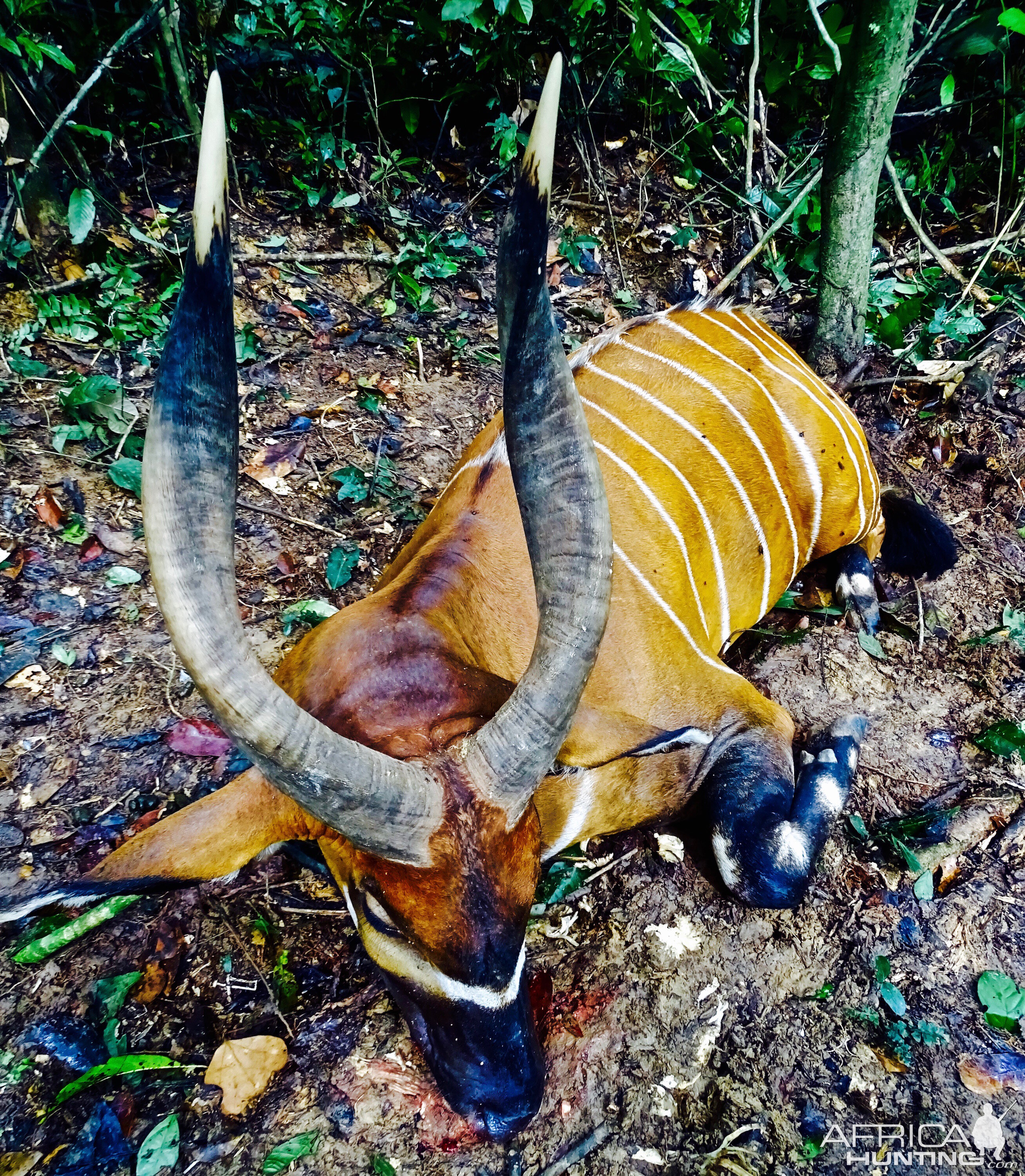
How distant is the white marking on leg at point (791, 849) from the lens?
2.45 meters

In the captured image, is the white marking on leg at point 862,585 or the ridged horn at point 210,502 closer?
the ridged horn at point 210,502

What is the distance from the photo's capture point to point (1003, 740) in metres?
2.94

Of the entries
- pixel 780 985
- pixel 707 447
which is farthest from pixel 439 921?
pixel 707 447

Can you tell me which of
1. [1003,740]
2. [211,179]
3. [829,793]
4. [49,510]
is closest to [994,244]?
[1003,740]

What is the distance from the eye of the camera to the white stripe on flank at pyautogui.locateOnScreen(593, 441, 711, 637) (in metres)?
2.96

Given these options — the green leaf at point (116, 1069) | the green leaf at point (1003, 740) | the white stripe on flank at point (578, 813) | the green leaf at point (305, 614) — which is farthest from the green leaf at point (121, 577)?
the green leaf at point (1003, 740)

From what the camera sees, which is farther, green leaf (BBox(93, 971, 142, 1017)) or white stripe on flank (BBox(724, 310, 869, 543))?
white stripe on flank (BBox(724, 310, 869, 543))

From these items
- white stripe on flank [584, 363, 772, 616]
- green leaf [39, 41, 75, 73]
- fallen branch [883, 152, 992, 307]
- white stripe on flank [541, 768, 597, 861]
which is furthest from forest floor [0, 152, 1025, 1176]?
fallen branch [883, 152, 992, 307]

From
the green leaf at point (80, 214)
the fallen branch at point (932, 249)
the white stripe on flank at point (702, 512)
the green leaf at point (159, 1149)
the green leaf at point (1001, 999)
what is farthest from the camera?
the fallen branch at point (932, 249)

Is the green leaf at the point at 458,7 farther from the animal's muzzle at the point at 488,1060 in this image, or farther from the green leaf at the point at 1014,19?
the animal's muzzle at the point at 488,1060

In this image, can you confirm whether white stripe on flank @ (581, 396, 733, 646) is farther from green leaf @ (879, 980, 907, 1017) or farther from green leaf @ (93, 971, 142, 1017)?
green leaf @ (93, 971, 142, 1017)

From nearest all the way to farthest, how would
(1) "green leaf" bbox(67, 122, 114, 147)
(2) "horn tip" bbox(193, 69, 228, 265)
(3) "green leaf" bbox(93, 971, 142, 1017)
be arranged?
(2) "horn tip" bbox(193, 69, 228, 265), (3) "green leaf" bbox(93, 971, 142, 1017), (1) "green leaf" bbox(67, 122, 114, 147)
